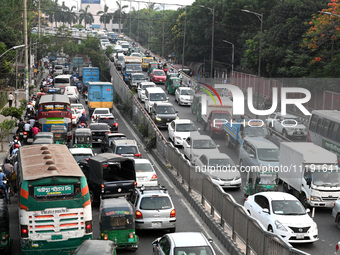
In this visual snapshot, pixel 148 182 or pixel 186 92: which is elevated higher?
pixel 186 92

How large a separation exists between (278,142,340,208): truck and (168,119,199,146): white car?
1118cm

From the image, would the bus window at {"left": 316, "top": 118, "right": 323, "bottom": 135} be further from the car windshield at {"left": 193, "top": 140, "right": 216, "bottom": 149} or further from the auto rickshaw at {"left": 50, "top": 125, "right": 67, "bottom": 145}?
the auto rickshaw at {"left": 50, "top": 125, "right": 67, "bottom": 145}

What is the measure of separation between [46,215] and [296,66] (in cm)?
4136

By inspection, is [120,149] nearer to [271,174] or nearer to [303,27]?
[271,174]

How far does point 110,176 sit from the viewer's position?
23.0m

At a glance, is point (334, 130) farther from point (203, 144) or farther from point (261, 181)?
point (261, 181)

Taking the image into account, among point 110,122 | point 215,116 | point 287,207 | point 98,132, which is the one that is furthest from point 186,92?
point 287,207

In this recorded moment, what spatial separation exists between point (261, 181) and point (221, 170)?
3.15 meters

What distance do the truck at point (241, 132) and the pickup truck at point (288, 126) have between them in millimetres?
5026

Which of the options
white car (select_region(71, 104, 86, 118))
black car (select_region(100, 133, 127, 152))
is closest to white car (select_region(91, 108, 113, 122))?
white car (select_region(71, 104, 86, 118))

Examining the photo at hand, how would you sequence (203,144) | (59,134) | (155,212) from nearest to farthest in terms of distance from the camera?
(155,212)
(203,144)
(59,134)

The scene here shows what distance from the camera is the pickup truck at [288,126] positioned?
3831cm

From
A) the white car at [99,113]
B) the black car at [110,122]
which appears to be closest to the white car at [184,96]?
the white car at [99,113]

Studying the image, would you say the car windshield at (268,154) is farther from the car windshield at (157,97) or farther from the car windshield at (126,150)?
the car windshield at (157,97)
